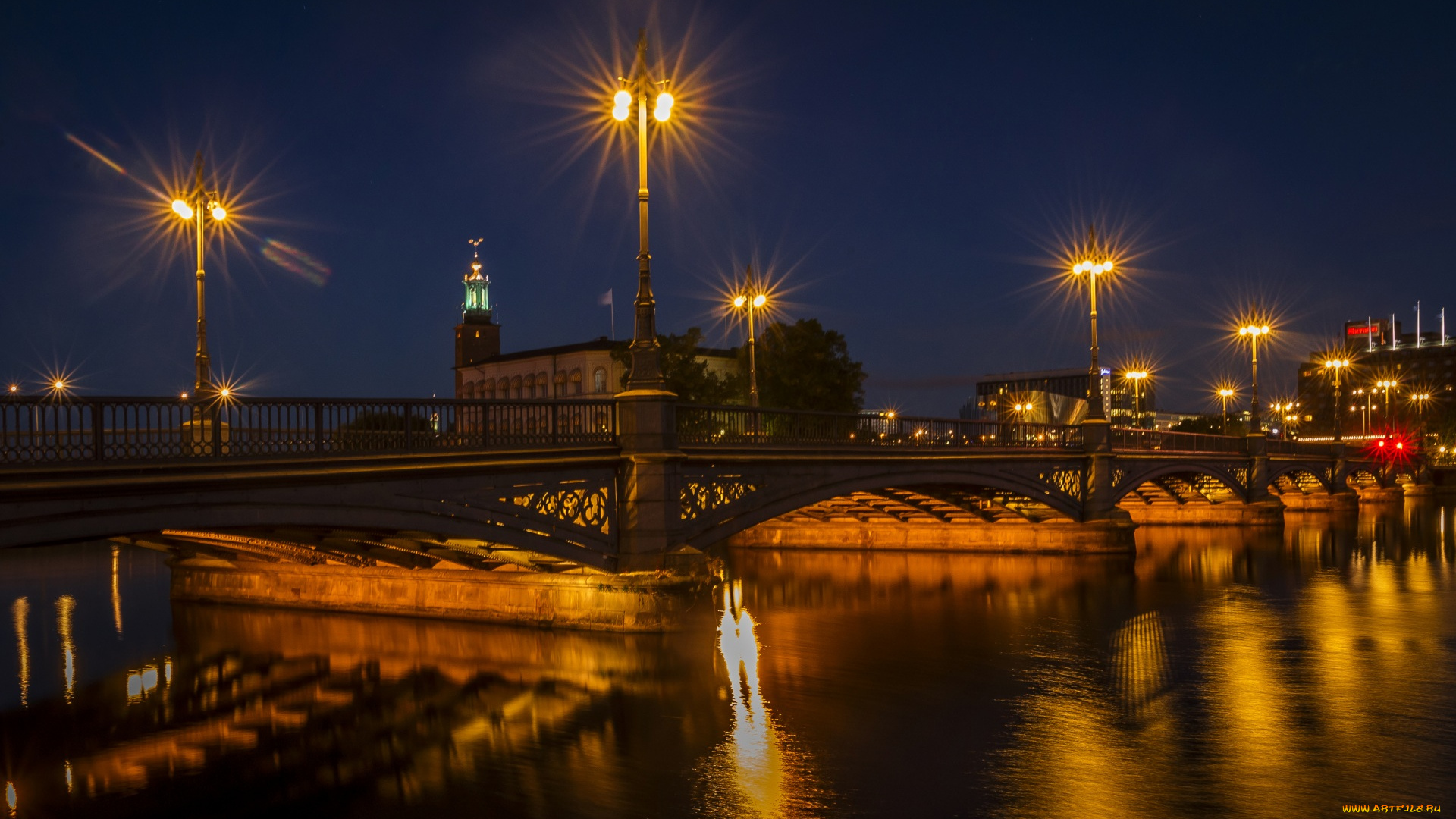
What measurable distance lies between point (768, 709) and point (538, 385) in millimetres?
96516

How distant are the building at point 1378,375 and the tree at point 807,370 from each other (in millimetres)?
110402

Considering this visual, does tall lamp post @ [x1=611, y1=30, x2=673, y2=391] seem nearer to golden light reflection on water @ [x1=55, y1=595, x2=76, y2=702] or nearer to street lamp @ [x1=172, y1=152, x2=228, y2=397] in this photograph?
street lamp @ [x1=172, y1=152, x2=228, y2=397]

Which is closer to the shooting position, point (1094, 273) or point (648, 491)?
point (648, 491)

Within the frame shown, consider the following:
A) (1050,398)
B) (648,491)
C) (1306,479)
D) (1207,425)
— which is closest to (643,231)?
(648,491)

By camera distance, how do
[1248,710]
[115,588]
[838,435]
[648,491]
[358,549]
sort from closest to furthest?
[1248,710] < [648,491] < [358,549] < [838,435] < [115,588]

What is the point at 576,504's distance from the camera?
66.7 ft

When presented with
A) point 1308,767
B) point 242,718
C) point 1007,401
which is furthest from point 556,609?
point 1007,401

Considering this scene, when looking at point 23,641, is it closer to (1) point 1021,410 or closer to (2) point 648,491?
(2) point 648,491

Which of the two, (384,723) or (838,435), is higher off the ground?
(838,435)

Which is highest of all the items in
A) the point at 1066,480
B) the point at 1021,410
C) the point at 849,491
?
the point at 1021,410

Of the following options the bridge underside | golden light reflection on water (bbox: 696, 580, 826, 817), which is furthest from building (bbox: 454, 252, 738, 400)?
golden light reflection on water (bbox: 696, 580, 826, 817)

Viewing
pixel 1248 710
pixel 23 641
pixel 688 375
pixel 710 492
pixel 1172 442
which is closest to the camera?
pixel 1248 710

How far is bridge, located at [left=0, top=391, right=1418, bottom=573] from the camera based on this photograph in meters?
13.3

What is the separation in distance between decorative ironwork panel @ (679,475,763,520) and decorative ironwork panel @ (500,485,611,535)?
1.61m
